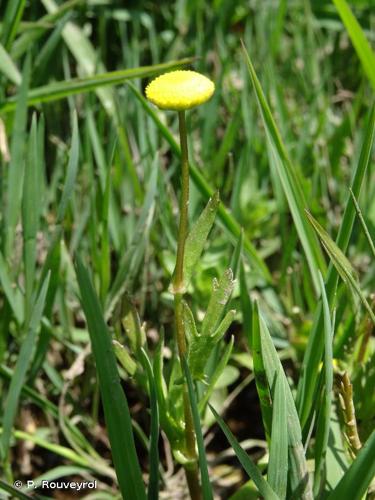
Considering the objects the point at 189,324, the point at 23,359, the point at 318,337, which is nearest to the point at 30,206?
the point at 23,359

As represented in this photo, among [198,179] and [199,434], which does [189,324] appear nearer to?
[199,434]

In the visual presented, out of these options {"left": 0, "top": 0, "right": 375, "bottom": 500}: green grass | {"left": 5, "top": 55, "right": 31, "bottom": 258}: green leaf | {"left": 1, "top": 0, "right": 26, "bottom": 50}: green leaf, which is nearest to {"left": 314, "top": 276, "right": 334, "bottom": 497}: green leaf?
{"left": 0, "top": 0, "right": 375, "bottom": 500}: green grass

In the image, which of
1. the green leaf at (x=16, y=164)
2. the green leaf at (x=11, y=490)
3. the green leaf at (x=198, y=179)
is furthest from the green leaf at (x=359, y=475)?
the green leaf at (x=16, y=164)

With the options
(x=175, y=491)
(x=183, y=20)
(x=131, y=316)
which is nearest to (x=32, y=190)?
(x=131, y=316)

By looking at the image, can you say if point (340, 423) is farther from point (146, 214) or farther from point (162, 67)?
point (162, 67)

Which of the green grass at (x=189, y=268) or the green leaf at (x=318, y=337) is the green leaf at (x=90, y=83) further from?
the green leaf at (x=318, y=337)

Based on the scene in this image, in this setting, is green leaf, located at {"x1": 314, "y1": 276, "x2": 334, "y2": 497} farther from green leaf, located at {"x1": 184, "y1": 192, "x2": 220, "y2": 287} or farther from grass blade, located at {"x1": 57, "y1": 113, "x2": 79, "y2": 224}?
grass blade, located at {"x1": 57, "y1": 113, "x2": 79, "y2": 224}
